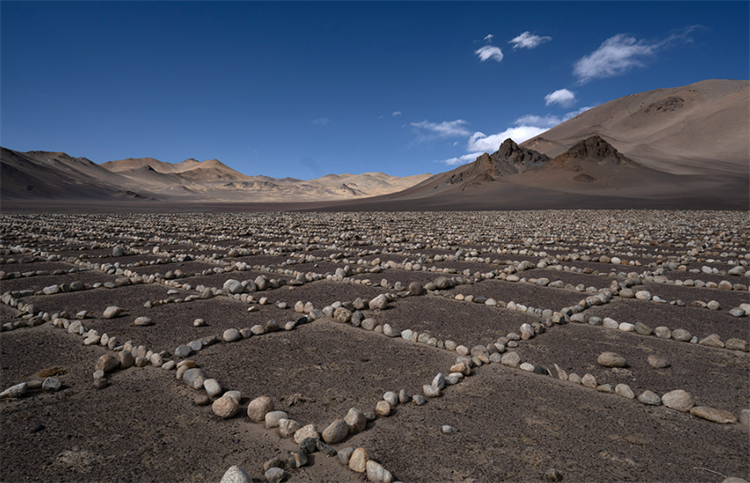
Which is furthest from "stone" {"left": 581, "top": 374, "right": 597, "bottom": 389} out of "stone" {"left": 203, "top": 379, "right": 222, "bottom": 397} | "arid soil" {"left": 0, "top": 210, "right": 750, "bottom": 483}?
"stone" {"left": 203, "top": 379, "right": 222, "bottom": 397}

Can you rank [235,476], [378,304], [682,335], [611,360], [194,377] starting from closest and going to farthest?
[235,476] < [194,377] < [611,360] < [682,335] < [378,304]

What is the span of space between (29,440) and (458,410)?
2.33 metres

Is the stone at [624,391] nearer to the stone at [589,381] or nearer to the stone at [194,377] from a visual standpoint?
the stone at [589,381]

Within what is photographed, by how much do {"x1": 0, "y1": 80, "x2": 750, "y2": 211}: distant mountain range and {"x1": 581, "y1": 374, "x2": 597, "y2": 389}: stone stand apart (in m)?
40.3

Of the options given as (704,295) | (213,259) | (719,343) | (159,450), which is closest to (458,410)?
(159,450)

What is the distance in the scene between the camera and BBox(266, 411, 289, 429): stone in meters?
2.39

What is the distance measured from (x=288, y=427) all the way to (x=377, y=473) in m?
0.61

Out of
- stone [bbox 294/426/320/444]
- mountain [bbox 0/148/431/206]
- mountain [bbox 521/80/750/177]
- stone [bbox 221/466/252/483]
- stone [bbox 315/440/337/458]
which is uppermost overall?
mountain [bbox 521/80/750/177]

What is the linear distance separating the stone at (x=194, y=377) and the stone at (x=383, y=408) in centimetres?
122

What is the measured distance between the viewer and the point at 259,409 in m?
2.48

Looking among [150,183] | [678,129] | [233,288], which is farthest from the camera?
[150,183]

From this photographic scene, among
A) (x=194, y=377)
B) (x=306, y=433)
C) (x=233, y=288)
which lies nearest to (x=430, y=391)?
(x=306, y=433)

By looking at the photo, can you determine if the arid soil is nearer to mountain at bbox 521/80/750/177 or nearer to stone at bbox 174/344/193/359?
stone at bbox 174/344/193/359

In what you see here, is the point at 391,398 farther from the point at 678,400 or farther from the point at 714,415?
the point at 714,415
